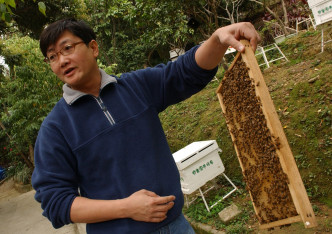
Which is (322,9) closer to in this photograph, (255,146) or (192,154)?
(192,154)

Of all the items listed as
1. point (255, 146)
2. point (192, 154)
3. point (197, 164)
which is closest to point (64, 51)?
point (255, 146)

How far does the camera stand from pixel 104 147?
1681mm

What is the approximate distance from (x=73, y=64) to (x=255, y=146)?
1556mm

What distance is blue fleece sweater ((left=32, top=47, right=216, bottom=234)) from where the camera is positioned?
63.6 inches

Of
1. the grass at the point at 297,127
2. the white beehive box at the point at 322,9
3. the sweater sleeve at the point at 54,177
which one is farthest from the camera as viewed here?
the white beehive box at the point at 322,9

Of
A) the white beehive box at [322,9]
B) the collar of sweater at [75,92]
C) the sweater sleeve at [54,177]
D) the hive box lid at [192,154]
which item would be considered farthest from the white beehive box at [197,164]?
the white beehive box at [322,9]

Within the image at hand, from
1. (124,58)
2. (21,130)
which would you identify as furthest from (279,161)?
(124,58)

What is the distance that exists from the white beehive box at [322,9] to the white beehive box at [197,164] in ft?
13.9

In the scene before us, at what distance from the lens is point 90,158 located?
5.49ft

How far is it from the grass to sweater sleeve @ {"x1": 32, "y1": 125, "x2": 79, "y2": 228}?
316 centimetres

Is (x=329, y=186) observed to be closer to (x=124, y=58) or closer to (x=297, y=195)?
(x=297, y=195)

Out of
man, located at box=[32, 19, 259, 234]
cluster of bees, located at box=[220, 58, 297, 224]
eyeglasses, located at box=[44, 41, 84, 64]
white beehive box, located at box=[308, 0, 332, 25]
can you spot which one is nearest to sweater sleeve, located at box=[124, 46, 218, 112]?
man, located at box=[32, 19, 259, 234]

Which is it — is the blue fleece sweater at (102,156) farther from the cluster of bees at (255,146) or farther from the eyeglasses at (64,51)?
the cluster of bees at (255,146)

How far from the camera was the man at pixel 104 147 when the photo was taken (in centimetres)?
159
